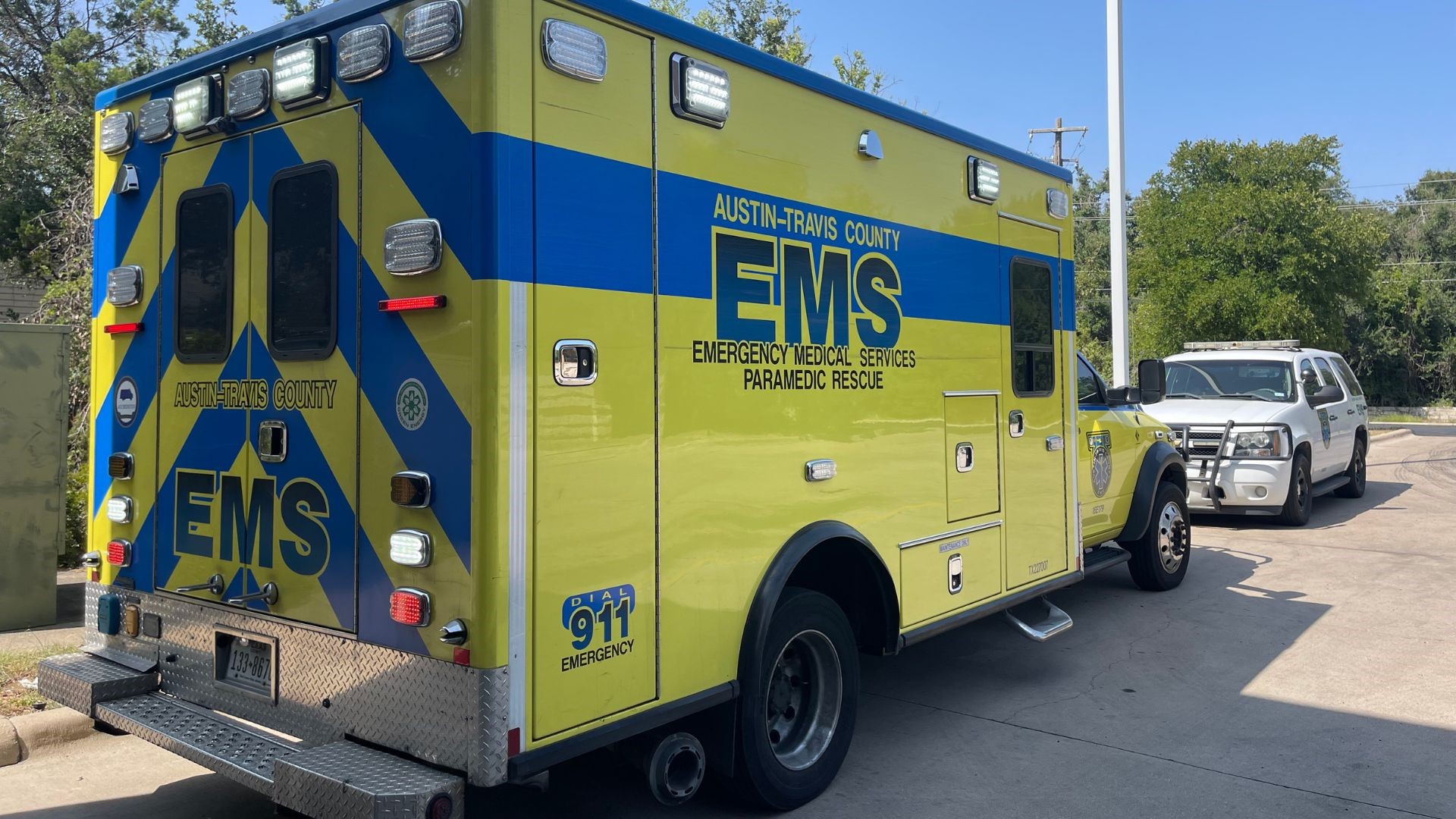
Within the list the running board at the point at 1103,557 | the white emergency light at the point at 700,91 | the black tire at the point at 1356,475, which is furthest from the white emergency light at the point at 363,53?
the black tire at the point at 1356,475

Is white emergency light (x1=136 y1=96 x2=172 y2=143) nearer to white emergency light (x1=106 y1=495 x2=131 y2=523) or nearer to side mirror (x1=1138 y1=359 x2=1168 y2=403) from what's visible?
white emergency light (x1=106 y1=495 x2=131 y2=523)

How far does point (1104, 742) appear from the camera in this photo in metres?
5.32

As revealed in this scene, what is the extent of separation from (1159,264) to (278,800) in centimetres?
2726

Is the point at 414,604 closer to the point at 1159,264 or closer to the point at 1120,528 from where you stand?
the point at 1120,528

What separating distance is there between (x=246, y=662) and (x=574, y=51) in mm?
2494

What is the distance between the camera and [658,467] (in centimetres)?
373

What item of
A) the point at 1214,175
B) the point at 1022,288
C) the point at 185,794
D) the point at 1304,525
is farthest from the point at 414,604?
the point at 1214,175

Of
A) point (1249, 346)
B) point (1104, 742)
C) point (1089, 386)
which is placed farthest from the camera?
point (1249, 346)

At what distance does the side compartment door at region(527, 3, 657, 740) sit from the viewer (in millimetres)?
3328

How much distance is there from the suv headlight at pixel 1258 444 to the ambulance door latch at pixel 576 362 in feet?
33.5

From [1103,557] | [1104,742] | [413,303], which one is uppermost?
[413,303]

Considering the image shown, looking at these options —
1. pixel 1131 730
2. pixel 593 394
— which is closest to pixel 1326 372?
pixel 1131 730

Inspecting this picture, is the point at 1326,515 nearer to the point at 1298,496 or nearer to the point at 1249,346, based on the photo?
the point at 1298,496

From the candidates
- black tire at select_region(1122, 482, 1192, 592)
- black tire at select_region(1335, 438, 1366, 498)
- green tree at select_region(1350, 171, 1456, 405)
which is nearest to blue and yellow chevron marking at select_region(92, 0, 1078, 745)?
black tire at select_region(1122, 482, 1192, 592)
